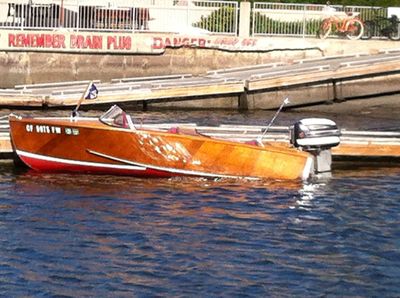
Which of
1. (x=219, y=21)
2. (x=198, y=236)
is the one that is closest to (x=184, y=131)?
(x=198, y=236)

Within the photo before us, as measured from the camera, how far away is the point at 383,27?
44969mm

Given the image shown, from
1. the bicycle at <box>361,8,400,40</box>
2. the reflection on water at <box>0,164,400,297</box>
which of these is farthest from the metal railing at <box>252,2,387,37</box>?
the reflection on water at <box>0,164,400,297</box>

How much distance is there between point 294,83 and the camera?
1580 inches

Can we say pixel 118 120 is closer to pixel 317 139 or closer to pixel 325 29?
pixel 317 139

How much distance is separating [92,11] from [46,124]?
714 inches

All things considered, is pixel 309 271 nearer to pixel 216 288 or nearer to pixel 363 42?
pixel 216 288

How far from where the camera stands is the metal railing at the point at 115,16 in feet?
143

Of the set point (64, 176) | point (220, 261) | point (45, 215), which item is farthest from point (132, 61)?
point (220, 261)

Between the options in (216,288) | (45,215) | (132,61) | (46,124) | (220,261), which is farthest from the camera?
(132,61)

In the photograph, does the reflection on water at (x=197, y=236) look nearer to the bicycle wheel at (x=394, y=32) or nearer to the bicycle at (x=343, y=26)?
the bicycle at (x=343, y=26)

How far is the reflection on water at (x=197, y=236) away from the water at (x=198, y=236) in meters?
0.02

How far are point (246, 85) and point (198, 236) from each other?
18.3m

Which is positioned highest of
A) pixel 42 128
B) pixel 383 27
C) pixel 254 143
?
pixel 383 27

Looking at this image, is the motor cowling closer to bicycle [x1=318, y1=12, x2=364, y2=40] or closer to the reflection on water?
the reflection on water
